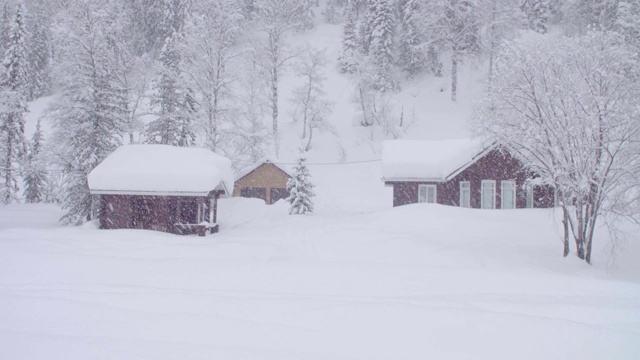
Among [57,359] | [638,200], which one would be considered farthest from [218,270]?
[638,200]

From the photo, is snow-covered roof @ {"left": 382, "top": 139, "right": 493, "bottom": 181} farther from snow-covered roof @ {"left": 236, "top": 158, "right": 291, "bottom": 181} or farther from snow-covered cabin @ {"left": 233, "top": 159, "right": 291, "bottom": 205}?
snow-covered cabin @ {"left": 233, "top": 159, "right": 291, "bottom": 205}

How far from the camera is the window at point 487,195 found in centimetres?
2556

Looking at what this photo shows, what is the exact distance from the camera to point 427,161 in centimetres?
2566

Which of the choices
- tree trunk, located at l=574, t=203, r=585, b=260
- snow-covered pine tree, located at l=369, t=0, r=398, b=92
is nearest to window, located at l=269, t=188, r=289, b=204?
snow-covered pine tree, located at l=369, t=0, r=398, b=92

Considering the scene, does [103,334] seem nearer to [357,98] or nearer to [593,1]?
[357,98]

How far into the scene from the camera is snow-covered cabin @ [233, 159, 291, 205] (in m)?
36.1

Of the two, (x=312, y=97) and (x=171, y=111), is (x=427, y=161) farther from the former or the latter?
(x=312, y=97)

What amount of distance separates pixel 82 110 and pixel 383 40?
35.2 meters

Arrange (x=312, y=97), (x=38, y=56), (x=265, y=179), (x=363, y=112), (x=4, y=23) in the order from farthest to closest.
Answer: (x=38, y=56) → (x=4, y=23) → (x=363, y=112) → (x=312, y=97) → (x=265, y=179)

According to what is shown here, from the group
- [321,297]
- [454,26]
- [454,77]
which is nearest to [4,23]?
[454,26]

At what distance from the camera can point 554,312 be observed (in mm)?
7516

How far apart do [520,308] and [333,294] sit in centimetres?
331

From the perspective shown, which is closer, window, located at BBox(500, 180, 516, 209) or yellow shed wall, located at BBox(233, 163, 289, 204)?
window, located at BBox(500, 180, 516, 209)

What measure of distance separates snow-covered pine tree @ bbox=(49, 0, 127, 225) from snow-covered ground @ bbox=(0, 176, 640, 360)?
26.4 ft
